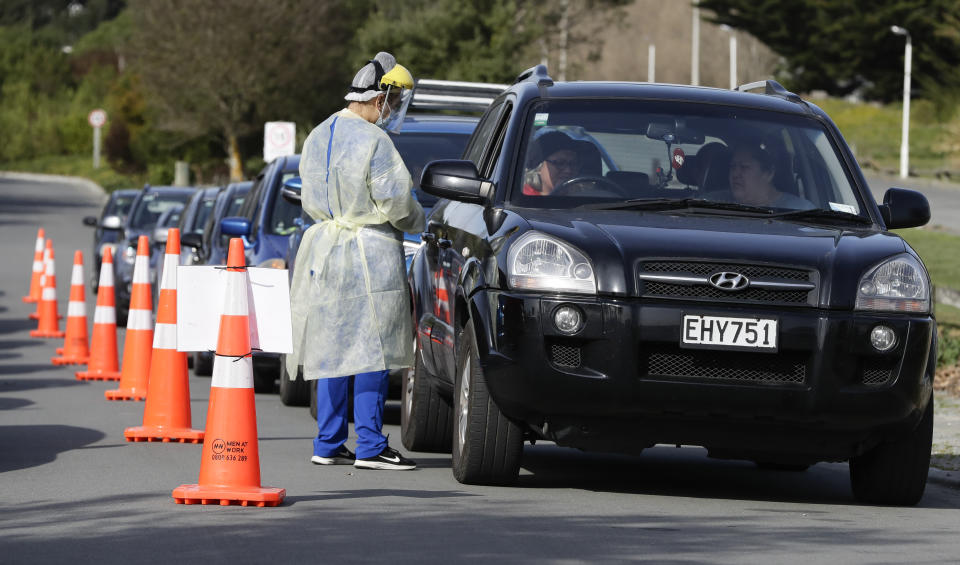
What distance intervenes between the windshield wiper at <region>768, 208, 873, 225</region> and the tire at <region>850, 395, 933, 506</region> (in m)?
0.98

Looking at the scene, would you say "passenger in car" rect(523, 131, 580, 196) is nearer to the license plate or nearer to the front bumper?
the front bumper

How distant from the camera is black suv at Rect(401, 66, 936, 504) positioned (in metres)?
7.53

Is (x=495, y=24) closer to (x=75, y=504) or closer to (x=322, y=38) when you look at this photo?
(x=322, y=38)

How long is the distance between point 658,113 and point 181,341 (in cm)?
259

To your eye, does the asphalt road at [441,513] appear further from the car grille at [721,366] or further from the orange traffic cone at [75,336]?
the orange traffic cone at [75,336]

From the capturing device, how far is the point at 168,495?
7848 mm

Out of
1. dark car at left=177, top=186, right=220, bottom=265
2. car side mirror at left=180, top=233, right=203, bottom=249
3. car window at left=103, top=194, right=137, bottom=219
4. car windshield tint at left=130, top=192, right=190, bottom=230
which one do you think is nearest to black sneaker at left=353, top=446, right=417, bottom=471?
car side mirror at left=180, top=233, right=203, bottom=249

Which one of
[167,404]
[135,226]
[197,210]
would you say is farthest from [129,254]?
[167,404]

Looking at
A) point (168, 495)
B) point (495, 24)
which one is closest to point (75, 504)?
point (168, 495)

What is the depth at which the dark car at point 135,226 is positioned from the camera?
23.9m

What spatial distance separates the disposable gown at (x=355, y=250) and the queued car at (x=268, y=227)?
15.9 ft

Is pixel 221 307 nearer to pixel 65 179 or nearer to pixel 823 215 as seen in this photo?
pixel 823 215

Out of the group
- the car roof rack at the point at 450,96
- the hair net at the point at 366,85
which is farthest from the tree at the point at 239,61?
the hair net at the point at 366,85

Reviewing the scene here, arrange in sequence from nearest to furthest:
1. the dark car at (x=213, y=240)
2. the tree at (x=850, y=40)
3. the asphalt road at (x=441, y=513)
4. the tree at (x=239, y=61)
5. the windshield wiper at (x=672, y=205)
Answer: the asphalt road at (x=441, y=513), the windshield wiper at (x=672, y=205), the dark car at (x=213, y=240), the tree at (x=239, y=61), the tree at (x=850, y=40)
